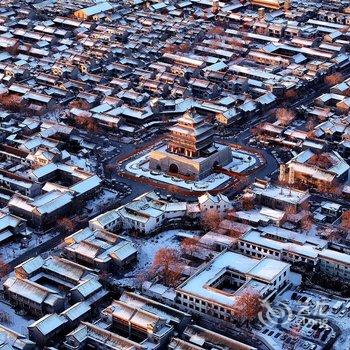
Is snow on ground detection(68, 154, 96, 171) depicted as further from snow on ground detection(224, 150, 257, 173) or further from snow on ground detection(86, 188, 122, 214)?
snow on ground detection(224, 150, 257, 173)

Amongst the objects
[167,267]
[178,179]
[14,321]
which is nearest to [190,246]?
[167,267]

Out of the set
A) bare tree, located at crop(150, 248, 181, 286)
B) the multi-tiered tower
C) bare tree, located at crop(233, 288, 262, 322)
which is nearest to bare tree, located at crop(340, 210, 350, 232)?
bare tree, located at crop(233, 288, 262, 322)

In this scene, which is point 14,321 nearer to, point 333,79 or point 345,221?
point 345,221

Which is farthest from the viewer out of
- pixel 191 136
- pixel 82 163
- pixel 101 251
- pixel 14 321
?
pixel 82 163

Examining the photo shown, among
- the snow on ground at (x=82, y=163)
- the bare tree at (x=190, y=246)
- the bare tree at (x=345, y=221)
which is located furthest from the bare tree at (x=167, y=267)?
the snow on ground at (x=82, y=163)

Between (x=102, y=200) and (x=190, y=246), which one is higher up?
(x=190, y=246)

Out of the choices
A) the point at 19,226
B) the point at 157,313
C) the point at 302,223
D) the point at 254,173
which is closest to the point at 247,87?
the point at 254,173
